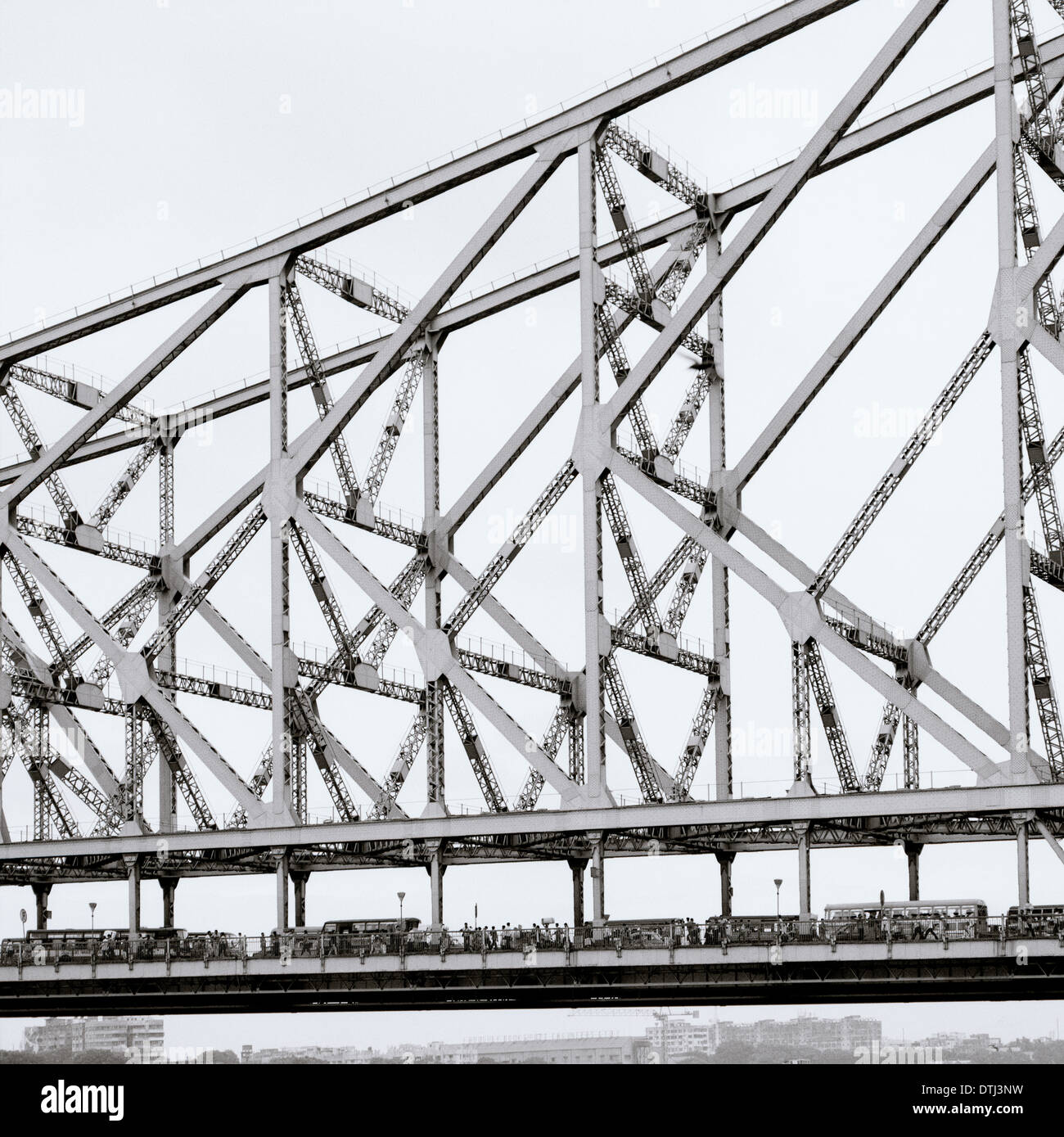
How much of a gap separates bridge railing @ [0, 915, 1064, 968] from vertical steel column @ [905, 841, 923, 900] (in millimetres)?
7457

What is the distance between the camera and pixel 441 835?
85.1m

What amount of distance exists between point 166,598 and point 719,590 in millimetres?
28945

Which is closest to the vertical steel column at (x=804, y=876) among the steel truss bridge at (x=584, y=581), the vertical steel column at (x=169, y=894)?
the steel truss bridge at (x=584, y=581)

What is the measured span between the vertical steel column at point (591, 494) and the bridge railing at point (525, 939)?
5.78m

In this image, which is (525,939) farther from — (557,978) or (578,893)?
(578,893)

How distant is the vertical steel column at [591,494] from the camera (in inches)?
3253

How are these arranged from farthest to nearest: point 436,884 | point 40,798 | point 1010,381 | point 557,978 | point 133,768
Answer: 1. point 40,798
2. point 133,768
3. point 436,884
4. point 557,978
5. point 1010,381

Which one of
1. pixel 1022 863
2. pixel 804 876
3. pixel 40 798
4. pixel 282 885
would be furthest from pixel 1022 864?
pixel 40 798

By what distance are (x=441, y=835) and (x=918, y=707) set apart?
19346mm

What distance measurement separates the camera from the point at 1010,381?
248ft

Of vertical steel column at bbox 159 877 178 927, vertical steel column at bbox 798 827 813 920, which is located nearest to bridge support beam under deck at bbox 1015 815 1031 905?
vertical steel column at bbox 798 827 813 920

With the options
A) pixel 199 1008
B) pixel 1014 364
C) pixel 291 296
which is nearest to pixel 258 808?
pixel 199 1008

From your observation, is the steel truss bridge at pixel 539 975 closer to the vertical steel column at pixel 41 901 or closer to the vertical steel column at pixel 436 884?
the vertical steel column at pixel 436 884
